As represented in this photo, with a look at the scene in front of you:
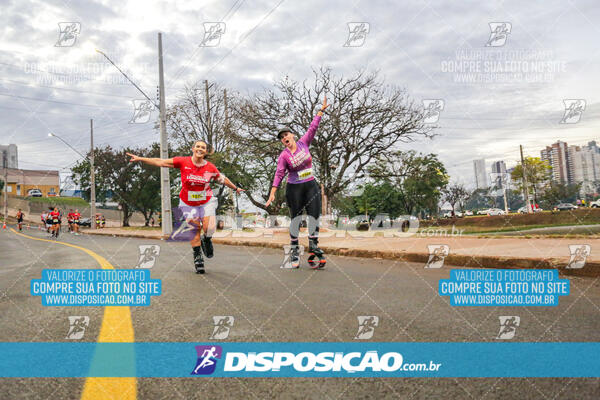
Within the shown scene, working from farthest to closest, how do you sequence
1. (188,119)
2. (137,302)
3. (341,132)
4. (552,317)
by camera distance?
(188,119) → (341,132) → (137,302) → (552,317)

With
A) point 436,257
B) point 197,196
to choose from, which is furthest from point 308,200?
point 436,257

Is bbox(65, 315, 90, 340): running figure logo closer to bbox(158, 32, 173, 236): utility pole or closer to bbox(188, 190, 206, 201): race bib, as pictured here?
bbox(188, 190, 206, 201): race bib

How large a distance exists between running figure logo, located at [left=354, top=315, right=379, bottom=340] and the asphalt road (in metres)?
0.04

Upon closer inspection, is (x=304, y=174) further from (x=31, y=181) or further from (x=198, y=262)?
Answer: (x=31, y=181)

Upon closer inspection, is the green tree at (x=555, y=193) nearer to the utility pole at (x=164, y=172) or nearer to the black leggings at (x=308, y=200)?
the utility pole at (x=164, y=172)

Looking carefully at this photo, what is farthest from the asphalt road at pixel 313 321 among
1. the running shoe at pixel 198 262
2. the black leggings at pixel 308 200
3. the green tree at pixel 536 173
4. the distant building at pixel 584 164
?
the distant building at pixel 584 164

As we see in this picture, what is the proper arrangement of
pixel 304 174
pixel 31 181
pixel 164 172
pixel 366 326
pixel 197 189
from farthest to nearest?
pixel 31 181
pixel 164 172
pixel 304 174
pixel 197 189
pixel 366 326

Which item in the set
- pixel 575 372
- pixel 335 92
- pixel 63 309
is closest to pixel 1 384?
pixel 63 309

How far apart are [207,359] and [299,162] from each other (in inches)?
175

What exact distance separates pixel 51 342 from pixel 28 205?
64.8 metres

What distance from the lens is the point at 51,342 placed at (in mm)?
2355

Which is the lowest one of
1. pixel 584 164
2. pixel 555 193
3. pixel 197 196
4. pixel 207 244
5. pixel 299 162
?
pixel 207 244

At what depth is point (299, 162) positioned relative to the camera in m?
6.24

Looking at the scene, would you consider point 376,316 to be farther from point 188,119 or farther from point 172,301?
point 188,119
